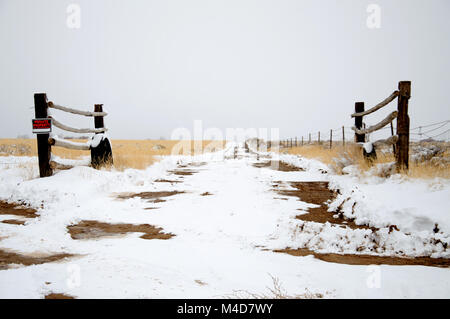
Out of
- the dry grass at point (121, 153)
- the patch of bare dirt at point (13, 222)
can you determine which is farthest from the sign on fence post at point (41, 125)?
the patch of bare dirt at point (13, 222)

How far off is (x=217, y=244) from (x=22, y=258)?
214cm

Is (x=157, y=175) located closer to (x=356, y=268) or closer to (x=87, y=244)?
(x=87, y=244)

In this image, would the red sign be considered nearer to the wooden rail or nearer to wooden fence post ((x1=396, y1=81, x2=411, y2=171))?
the wooden rail

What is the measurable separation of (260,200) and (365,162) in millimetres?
3835

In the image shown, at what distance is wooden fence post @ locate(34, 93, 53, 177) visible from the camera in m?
6.96

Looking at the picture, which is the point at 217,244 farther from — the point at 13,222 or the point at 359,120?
the point at 359,120

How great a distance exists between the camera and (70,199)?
18.2 ft

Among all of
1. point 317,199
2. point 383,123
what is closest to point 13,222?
point 317,199

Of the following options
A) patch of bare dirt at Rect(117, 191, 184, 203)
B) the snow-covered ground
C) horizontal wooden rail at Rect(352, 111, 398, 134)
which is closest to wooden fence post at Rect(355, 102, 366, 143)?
horizontal wooden rail at Rect(352, 111, 398, 134)

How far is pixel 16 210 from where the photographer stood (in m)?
5.13

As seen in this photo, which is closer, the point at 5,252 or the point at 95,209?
the point at 5,252

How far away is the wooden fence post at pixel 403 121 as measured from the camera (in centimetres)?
638
